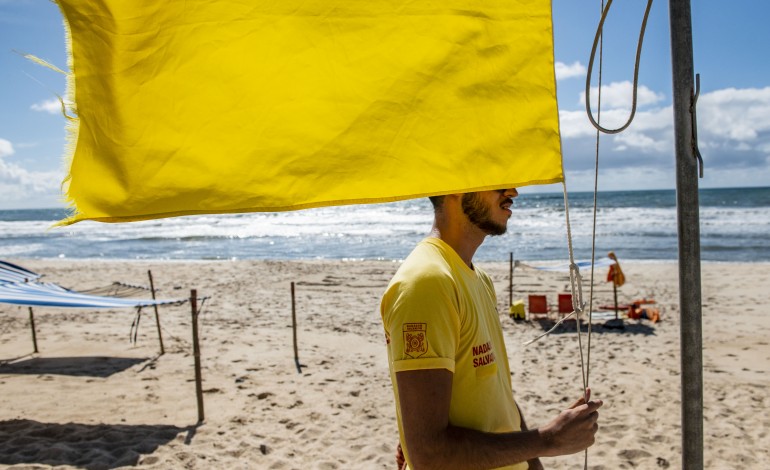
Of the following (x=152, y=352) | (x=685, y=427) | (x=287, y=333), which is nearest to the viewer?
(x=685, y=427)

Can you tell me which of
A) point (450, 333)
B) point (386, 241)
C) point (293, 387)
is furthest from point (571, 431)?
point (386, 241)

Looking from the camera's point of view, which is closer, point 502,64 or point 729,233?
point 502,64

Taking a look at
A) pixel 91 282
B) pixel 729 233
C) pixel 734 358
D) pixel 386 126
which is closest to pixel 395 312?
pixel 386 126

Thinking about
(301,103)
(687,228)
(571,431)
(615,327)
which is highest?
(301,103)

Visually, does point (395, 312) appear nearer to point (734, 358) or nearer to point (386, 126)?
point (386, 126)

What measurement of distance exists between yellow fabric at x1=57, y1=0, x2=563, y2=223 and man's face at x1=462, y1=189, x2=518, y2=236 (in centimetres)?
20

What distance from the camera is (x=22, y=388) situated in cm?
695

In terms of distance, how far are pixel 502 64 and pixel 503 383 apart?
3.20 ft

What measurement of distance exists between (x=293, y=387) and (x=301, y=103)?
6000 mm

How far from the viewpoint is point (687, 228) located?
1.63m

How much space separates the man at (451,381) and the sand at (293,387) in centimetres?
369

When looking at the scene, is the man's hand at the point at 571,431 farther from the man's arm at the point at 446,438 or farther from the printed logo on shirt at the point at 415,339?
the printed logo on shirt at the point at 415,339

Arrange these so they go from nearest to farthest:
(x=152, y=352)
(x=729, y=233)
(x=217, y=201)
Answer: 1. (x=217, y=201)
2. (x=152, y=352)
3. (x=729, y=233)

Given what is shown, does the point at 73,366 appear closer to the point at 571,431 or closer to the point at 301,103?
the point at 301,103
